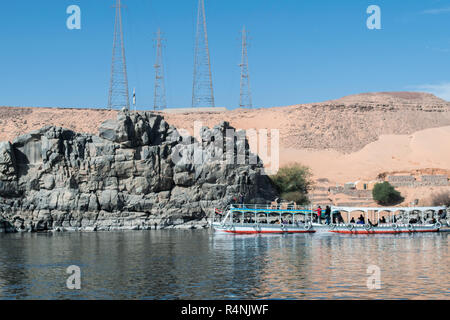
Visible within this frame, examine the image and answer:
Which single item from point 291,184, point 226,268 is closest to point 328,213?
point 291,184

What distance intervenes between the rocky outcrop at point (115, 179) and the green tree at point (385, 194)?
24704 mm

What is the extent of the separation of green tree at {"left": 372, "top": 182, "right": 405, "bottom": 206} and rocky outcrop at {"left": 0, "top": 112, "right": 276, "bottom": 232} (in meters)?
24.7

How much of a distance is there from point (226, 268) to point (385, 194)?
62.0 m

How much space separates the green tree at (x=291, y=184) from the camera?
308 ft

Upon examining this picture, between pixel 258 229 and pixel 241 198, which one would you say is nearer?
pixel 258 229

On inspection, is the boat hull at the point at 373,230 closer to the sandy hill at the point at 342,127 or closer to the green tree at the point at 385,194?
the green tree at the point at 385,194

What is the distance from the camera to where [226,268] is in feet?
125

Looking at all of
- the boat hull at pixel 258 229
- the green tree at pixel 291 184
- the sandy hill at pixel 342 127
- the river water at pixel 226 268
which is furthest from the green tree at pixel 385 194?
the river water at pixel 226 268

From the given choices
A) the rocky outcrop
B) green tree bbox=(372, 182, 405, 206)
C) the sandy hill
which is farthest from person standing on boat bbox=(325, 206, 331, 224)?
the sandy hill

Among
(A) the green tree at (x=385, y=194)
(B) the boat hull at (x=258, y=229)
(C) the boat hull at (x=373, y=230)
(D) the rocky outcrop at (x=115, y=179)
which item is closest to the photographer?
(C) the boat hull at (x=373, y=230)

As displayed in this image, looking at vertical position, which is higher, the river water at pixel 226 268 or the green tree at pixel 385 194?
the green tree at pixel 385 194

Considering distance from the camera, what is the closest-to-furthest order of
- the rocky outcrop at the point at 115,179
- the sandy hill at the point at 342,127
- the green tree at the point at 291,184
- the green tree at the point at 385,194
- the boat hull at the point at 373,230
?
the boat hull at the point at 373,230 → the rocky outcrop at the point at 115,179 → the green tree at the point at 291,184 → the green tree at the point at 385,194 → the sandy hill at the point at 342,127

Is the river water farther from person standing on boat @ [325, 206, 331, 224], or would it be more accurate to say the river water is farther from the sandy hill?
the sandy hill

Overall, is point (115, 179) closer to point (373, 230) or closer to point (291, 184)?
point (291, 184)
